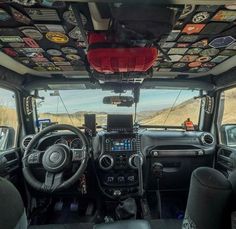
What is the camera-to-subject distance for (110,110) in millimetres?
3025

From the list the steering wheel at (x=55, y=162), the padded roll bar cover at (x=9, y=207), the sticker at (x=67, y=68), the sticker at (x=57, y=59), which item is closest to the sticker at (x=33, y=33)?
the sticker at (x=57, y=59)

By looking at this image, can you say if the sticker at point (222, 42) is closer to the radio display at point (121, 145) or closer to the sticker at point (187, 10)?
the sticker at point (187, 10)

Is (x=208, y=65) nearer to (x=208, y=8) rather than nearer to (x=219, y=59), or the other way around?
(x=219, y=59)

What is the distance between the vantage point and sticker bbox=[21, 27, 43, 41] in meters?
1.80

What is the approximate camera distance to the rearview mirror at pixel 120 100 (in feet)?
9.62

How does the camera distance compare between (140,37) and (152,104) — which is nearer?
(140,37)

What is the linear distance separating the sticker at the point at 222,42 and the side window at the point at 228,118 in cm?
106

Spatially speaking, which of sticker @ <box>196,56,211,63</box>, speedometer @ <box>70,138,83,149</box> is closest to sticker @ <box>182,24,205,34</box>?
sticker @ <box>196,56,211,63</box>

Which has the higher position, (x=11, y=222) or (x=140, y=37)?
(x=140, y=37)

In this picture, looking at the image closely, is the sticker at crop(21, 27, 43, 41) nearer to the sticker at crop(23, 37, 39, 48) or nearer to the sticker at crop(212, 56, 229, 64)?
the sticker at crop(23, 37, 39, 48)

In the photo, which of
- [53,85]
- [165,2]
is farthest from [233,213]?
[53,85]

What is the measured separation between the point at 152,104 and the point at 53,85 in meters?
1.28

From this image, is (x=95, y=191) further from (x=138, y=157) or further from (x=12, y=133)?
(x=12, y=133)

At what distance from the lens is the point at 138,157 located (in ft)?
8.62
